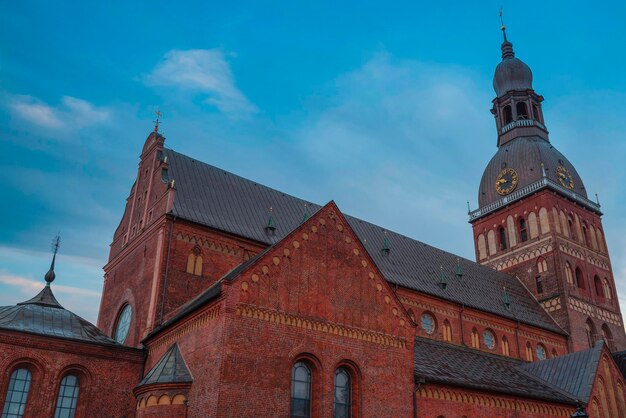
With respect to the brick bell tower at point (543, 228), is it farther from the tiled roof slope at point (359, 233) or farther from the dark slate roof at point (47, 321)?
the dark slate roof at point (47, 321)

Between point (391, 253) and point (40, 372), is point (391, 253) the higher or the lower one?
the higher one

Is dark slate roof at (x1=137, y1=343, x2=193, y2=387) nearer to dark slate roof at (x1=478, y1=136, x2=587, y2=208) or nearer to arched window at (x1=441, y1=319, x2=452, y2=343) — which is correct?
arched window at (x1=441, y1=319, x2=452, y2=343)

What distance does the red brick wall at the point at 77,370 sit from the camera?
22.3 meters

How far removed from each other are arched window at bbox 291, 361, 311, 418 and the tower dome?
151 ft

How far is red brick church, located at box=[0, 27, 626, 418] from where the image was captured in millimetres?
20375

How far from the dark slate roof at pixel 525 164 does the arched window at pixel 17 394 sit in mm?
42810

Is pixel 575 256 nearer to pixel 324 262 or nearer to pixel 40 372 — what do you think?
pixel 324 262

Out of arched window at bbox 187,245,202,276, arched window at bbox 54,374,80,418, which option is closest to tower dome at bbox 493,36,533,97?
arched window at bbox 187,245,202,276

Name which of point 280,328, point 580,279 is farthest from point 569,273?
point 280,328

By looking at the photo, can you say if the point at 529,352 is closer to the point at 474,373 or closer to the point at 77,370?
the point at 474,373

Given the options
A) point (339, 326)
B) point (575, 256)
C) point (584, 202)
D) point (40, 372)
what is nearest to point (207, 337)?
point (339, 326)

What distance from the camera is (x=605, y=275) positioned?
5256 centimetres

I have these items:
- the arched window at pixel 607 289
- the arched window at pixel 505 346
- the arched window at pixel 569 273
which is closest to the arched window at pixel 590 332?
the arched window at pixel 569 273

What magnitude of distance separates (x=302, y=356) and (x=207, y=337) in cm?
345
